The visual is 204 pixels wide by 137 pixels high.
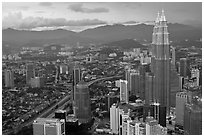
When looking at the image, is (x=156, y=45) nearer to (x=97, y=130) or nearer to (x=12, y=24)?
(x=97, y=130)

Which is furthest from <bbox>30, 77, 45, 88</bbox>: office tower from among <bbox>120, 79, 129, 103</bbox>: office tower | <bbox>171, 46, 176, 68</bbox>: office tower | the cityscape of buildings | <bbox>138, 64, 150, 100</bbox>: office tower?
<bbox>171, 46, 176, 68</bbox>: office tower

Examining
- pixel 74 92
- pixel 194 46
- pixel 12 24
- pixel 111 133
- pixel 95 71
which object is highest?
pixel 12 24

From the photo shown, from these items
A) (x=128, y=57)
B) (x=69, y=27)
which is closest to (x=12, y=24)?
(x=69, y=27)

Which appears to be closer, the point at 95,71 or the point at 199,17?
the point at 199,17

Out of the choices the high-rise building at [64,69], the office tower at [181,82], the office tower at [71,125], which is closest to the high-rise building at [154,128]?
the office tower at [181,82]

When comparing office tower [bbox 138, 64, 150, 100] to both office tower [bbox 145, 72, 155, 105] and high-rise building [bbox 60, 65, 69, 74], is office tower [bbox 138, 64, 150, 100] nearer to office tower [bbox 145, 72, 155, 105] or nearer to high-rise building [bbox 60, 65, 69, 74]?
office tower [bbox 145, 72, 155, 105]

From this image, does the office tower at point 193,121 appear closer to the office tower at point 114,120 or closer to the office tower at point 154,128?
the office tower at point 154,128
